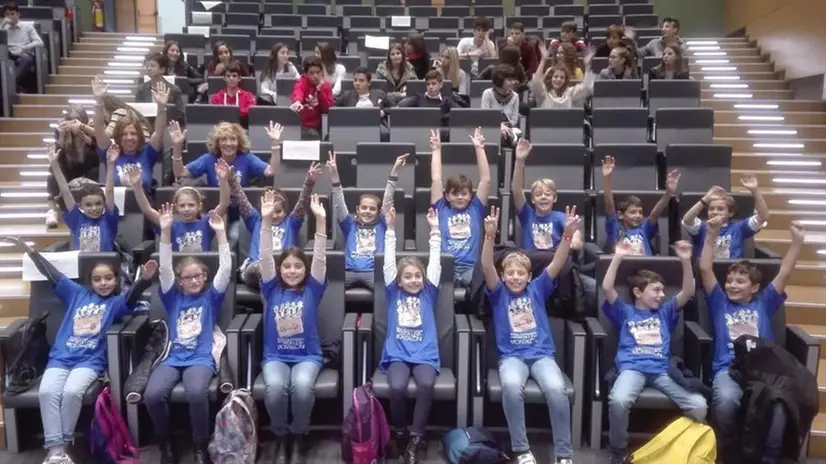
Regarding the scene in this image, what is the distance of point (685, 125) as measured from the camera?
15.2 ft

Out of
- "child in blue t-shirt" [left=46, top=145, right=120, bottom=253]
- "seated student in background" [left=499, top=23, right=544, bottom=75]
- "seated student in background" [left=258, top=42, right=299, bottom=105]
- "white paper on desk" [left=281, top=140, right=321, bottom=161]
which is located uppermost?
"seated student in background" [left=499, top=23, right=544, bottom=75]

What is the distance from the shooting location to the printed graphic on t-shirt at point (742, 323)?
3.04m

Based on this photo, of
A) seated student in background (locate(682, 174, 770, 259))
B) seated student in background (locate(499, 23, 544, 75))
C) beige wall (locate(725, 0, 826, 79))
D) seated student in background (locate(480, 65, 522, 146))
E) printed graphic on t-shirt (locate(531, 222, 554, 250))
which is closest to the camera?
seated student in background (locate(682, 174, 770, 259))

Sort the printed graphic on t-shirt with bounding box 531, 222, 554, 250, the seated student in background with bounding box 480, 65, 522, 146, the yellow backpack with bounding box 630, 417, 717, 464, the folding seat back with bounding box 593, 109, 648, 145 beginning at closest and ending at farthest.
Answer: the yellow backpack with bounding box 630, 417, 717, 464
the printed graphic on t-shirt with bounding box 531, 222, 554, 250
the folding seat back with bounding box 593, 109, 648, 145
the seated student in background with bounding box 480, 65, 522, 146

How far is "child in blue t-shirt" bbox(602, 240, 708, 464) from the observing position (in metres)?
2.87

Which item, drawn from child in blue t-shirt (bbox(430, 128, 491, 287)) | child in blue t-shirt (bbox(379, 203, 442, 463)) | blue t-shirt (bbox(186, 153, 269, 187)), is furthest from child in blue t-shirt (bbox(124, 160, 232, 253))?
child in blue t-shirt (bbox(430, 128, 491, 287))

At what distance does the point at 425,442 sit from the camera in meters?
3.03

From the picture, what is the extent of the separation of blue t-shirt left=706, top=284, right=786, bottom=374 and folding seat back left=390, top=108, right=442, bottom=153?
201 cm

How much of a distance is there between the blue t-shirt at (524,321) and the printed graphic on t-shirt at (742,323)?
0.69 meters

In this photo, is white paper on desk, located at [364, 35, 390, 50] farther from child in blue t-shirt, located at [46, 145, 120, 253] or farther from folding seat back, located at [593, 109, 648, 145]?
child in blue t-shirt, located at [46, 145, 120, 253]

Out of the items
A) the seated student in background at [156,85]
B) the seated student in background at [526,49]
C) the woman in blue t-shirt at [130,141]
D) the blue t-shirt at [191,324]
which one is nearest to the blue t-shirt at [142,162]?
the woman in blue t-shirt at [130,141]

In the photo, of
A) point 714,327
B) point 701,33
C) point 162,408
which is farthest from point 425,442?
point 701,33

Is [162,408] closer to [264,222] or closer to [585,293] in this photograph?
[264,222]

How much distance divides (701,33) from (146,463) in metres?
8.09
